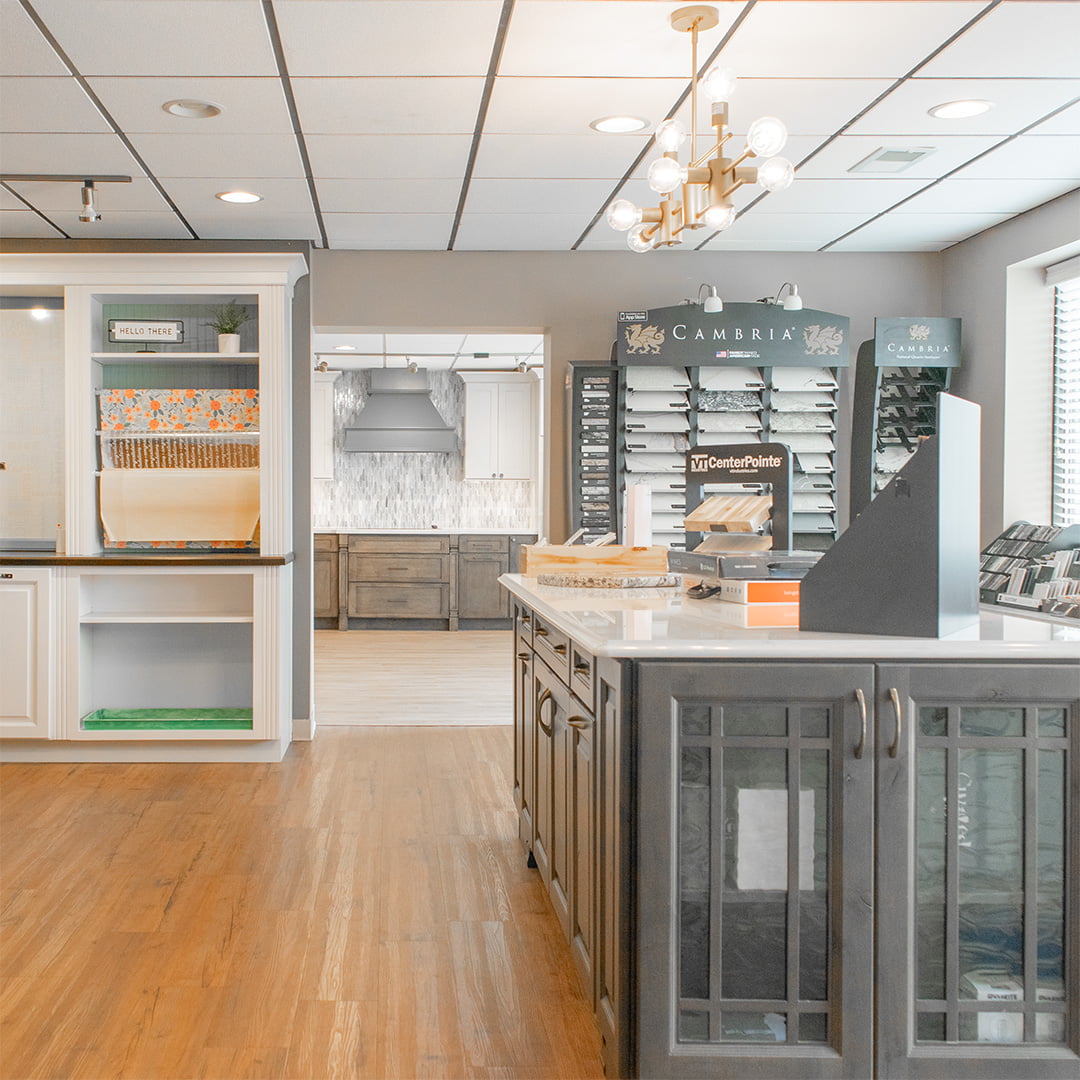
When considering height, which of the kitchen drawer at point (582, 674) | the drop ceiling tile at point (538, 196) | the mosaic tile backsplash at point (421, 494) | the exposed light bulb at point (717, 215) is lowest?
the kitchen drawer at point (582, 674)

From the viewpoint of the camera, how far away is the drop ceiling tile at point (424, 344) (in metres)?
8.45

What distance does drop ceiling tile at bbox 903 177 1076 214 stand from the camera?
4465 mm

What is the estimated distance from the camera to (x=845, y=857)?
1966 millimetres

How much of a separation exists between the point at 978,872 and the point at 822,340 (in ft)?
12.7

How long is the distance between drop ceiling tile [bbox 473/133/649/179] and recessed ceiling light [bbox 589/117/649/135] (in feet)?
0.19

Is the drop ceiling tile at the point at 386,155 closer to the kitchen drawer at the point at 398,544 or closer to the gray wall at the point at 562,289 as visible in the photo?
Answer: the gray wall at the point at 562,289

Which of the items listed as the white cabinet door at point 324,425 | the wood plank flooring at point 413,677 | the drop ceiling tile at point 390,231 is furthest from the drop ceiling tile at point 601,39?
the white cabinet door at point 324,425

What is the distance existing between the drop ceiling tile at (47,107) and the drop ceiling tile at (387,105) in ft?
2.29

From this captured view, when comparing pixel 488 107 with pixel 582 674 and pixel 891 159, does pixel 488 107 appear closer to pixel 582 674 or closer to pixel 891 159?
pixel 891 159

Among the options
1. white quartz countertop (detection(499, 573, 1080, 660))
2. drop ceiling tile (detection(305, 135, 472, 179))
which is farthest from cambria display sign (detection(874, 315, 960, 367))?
white quartz countertop (detection(499, 573, 1080, 660))

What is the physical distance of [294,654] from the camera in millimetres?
5648

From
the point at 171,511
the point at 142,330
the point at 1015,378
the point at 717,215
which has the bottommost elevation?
the point at 171,511

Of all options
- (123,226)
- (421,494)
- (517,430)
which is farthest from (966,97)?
(421,494)

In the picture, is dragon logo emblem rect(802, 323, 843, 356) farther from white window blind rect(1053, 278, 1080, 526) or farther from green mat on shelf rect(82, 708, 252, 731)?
green mat on shelf rect(82, 708, 252, 731)
